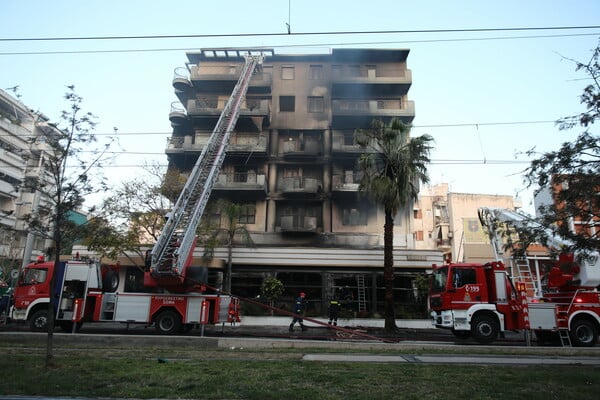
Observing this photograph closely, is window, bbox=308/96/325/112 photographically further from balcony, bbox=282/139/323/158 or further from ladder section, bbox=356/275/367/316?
ladder section, bbox=356/275/367/316

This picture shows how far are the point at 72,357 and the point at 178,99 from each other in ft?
103

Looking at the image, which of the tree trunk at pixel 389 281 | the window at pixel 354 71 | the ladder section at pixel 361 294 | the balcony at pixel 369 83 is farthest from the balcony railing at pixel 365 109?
the tree trunk at pixel 389 281

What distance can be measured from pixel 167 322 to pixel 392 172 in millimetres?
12877

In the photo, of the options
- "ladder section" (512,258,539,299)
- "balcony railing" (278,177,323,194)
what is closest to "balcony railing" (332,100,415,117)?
"balcony railing" (278,177,323,194)

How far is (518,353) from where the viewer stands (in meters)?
13.3

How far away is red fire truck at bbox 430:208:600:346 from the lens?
54.2ft

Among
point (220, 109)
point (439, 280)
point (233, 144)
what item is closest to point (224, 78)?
point (220, 109)

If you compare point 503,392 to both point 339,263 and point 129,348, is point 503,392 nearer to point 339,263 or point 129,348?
point 129,348

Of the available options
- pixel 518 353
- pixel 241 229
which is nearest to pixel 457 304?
pixel 518 353

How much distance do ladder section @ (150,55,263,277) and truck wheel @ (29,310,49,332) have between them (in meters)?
4.67

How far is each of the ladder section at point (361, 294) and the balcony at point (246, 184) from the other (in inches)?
392

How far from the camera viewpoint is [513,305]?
55.9ft

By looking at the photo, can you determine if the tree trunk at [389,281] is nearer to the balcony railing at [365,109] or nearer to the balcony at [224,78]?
the balcony railing at [365,109]

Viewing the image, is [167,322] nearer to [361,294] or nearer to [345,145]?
[361,294]
